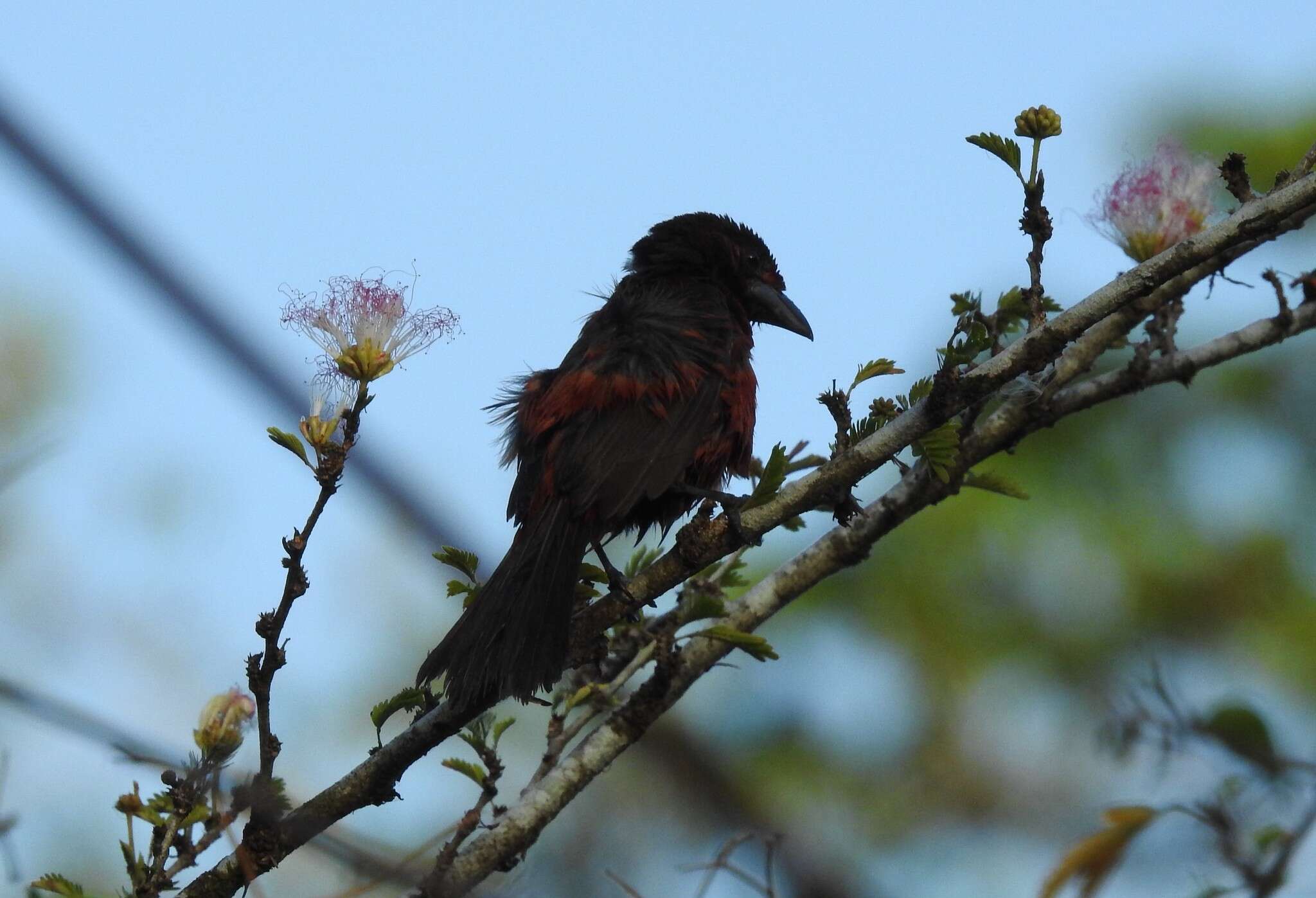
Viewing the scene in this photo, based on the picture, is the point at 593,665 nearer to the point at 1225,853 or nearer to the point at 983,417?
the point at 983,417

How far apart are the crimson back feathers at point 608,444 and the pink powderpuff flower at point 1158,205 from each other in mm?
1182

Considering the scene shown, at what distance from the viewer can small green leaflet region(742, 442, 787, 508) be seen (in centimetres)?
293

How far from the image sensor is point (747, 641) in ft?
9.42

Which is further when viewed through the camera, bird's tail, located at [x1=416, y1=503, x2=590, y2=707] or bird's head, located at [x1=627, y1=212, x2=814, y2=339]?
bird's head, located at [x1=627, y1=212, x2=814, y2=339]

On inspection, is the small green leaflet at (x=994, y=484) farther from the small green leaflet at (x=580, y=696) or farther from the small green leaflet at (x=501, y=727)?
the small green leaflet at (x=501, y=727)

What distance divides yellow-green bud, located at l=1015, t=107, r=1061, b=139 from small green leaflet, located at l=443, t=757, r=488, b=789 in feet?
6.17

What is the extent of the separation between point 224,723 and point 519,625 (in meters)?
0.67

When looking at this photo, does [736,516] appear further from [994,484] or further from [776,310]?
[776,310]

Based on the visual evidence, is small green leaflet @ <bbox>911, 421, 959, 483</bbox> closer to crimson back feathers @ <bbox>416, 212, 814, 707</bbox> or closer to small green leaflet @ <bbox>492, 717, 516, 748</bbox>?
crimson back feathers @ <bbox>416, 212, 814, 707</bbox>

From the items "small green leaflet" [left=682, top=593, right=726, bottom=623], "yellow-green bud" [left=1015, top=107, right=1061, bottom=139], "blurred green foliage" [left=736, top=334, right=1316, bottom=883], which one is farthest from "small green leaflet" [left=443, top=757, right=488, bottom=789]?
"blurred green foliage" [left=736, top=334, right=1316, bottom=883]

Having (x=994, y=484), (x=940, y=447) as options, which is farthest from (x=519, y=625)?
(x=994, y=484)

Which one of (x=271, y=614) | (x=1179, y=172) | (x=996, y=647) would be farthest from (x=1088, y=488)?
(x=271, y=614)

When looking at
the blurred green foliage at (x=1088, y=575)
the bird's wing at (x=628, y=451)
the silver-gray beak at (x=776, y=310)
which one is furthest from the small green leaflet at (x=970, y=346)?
the blurred green foliage at (x=1088, y=575)

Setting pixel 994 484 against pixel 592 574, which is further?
pixel 592 574
